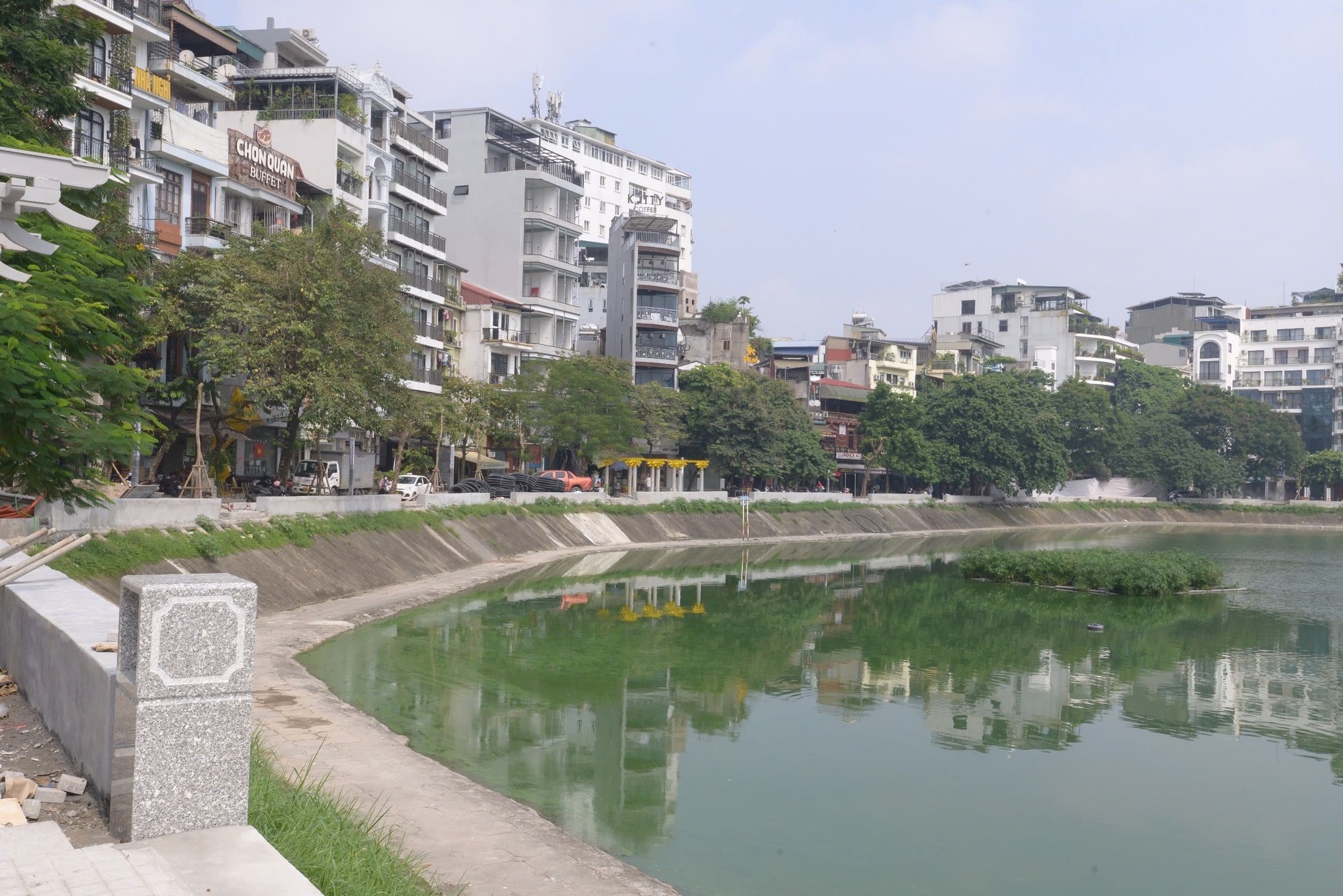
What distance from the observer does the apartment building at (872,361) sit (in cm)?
11275

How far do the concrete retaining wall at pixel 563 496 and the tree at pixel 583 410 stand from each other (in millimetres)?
3462

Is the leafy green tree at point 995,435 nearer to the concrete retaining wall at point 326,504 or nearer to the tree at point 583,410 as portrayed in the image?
the tree at point 583,410

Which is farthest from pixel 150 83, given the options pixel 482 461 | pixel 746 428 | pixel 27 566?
pixel 746 428

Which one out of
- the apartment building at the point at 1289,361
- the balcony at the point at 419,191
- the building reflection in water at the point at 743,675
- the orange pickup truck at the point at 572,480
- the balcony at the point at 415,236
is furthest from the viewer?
the apartment building at the point at 1289,361

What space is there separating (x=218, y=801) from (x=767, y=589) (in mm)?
41296

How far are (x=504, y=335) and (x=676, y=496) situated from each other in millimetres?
16738

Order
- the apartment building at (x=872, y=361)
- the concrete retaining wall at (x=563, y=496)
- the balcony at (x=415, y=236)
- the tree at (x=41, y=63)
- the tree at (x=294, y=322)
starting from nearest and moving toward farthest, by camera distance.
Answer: the tree at (x=41, y=63)
the tree at (x=294, y=322)
the concrete retaining wall at (x=563, y=496)
the balcony at (x=415, y=236)
the apartment building at (x=872, y=361)

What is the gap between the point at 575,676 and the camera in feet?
89.9

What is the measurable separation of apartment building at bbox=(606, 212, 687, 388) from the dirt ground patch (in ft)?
248

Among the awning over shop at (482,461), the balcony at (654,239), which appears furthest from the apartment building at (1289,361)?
the awning over shop at (482,461)

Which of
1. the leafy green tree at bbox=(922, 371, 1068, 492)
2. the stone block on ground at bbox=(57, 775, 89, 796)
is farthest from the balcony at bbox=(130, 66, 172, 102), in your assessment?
the leafy green tree at bbox=(922, 371, 1068, 492)

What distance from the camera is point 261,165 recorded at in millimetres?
50875

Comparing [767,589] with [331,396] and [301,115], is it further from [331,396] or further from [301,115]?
[301,115]

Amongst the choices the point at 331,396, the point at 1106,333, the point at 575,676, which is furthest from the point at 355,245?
the point at 1106,333
